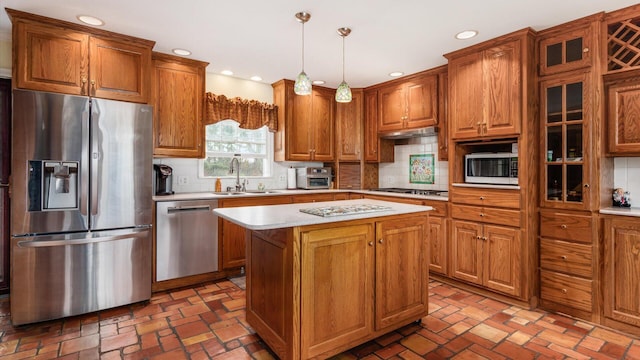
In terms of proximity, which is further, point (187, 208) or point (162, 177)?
point (162, 177)

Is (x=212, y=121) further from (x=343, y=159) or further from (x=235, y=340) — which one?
(x=235, y=340)

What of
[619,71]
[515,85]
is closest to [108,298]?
[515,85]

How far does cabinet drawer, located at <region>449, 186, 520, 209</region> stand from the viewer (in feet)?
9.75

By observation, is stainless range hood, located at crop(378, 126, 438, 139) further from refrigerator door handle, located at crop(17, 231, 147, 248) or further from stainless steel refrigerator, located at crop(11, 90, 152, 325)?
refrigerator door handle, located at crop(17, 231, 147, 248)

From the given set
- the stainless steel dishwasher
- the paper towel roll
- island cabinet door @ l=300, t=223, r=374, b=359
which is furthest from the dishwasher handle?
island cabinet door @ l=300, t=223, r=374, b=359

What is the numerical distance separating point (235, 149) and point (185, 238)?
150 cm

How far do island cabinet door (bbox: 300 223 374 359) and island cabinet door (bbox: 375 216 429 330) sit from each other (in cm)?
9

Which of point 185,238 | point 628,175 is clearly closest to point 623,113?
point 628,175

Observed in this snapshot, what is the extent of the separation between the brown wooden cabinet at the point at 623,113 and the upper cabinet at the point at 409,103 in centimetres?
161

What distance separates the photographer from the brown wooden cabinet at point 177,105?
351 cm

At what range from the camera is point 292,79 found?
14.7 ft

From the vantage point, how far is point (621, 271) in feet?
8.30

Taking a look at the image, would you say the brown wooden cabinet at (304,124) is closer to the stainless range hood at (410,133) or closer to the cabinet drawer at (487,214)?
the stainless range hood at (410,133)

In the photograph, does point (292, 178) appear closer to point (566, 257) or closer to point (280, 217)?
point (280, 217)
